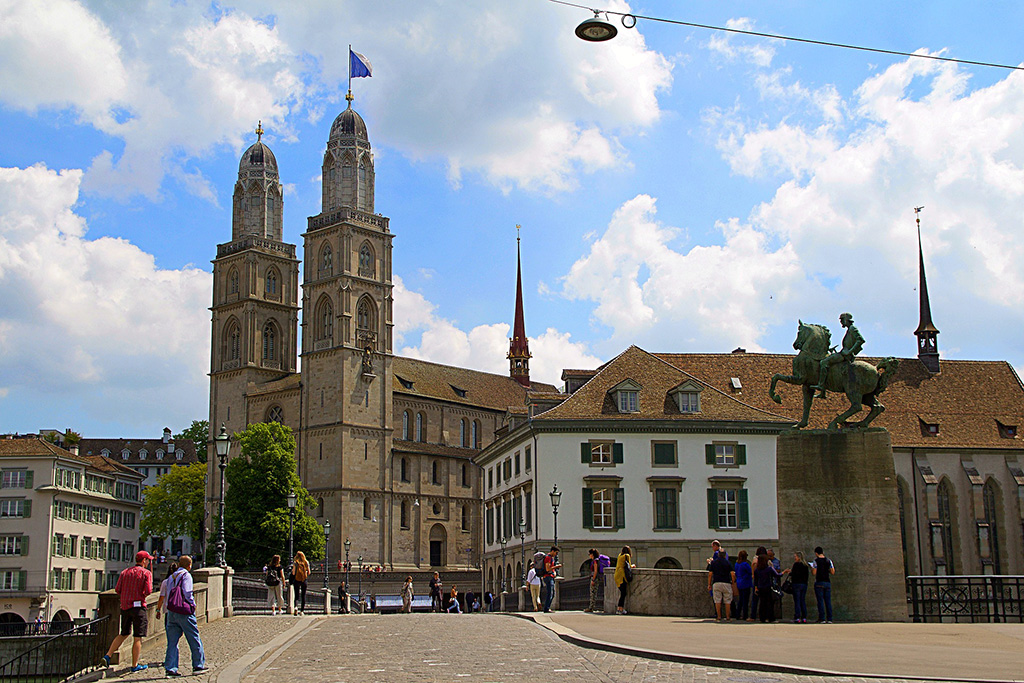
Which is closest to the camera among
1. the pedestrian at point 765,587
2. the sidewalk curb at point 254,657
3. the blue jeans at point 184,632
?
the sidewalk curb at point 254,657

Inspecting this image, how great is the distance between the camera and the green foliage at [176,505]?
327ft

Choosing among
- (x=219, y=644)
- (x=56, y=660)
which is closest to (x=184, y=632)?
(x=219, y=644)

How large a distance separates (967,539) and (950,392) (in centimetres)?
955

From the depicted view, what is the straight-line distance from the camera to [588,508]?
5688 cm

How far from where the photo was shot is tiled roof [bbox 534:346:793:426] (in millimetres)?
58125

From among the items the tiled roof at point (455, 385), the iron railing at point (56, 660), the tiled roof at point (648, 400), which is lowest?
the iron railing at point (56, 660)

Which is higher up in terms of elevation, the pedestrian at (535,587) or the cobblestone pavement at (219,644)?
the pedestrian at (535,587)

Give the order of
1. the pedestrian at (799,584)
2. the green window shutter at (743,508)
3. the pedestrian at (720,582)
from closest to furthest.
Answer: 1. the pedestrian at (799,584)
2. the pedestrian at (720,582)
3. the green window shutter at (743,508)

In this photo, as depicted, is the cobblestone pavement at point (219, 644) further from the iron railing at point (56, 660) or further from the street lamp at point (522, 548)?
the street lamp at point (522, 548)

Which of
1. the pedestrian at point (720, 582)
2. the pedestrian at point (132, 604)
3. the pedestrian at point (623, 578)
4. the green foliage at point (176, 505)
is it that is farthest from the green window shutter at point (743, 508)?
the green foliage at point (176, 505)

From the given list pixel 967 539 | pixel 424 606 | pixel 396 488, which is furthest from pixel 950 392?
pixel 396 488

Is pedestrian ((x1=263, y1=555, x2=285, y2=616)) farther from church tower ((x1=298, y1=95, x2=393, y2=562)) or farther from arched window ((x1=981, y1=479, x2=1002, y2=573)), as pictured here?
church tower ((x1=298, y1=95, x2=393, y2=562))

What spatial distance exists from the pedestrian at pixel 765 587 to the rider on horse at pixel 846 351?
3951mm

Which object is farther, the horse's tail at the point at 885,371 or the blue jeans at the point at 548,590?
the blue jeans at the point at 548,590
